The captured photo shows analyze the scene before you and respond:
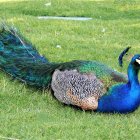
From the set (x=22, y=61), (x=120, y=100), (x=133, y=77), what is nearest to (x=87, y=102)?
(x=120, y=100)

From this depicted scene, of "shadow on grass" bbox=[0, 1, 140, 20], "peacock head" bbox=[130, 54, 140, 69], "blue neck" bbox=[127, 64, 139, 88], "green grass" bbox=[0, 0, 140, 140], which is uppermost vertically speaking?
"peacock head" bbox=[130, 54, 140, 69]

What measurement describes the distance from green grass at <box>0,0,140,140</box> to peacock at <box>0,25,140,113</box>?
104 millimetres

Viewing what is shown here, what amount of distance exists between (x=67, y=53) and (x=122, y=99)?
2.86 meters

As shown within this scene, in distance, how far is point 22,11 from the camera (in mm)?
12820

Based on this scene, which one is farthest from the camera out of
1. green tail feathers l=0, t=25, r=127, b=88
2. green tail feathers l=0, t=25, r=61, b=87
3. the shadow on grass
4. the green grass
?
the shadow on grass

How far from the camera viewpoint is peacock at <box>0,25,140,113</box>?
545cm

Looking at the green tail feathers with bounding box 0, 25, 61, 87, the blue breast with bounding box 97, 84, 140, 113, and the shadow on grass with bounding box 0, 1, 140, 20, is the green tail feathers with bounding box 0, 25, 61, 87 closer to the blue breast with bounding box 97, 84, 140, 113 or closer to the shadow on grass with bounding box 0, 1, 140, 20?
the blue breast with bounding box 97, 84, 140, 113

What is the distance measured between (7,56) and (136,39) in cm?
389

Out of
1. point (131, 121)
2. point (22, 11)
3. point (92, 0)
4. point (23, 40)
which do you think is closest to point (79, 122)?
point (131, 121)

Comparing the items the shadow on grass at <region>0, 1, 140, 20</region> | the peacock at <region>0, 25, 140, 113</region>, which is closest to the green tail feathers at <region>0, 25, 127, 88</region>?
the peacock at <region>0, 25, 140, 113</region>

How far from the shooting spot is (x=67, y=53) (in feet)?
26.8

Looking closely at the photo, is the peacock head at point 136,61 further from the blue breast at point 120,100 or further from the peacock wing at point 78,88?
the peacock wing at point 78,88

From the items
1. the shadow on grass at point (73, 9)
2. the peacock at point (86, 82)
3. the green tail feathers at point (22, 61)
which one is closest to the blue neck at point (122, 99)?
the peacock at point (86, 82)

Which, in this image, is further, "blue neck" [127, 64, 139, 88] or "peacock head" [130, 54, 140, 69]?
"peacock head" [130, 54, 140, 69]
